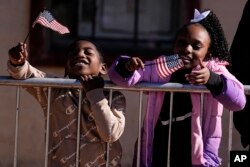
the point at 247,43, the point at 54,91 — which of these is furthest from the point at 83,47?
the point at 247,43

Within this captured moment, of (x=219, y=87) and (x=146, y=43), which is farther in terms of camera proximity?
(x=146, y=43)

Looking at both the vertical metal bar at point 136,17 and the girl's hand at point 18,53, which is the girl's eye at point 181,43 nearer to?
the girl's hand at point 18,53

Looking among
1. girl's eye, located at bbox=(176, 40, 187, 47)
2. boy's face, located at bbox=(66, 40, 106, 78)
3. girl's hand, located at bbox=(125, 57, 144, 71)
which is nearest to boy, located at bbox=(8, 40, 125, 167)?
boy's face, located at bbox=(66, 40, 106, 78)

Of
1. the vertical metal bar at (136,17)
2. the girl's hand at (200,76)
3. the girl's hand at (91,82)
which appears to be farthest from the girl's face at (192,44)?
the vertical metal bar at (136,17)

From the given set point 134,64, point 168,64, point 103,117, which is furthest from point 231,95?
point 103,117

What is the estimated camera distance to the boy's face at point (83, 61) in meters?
5.25

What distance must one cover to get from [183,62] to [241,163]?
0.93m

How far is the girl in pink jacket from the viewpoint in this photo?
16.3ft

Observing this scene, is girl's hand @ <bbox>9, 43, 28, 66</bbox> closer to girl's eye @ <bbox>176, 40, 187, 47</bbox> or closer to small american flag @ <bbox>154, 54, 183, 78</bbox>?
small american flag @ <bbox>154, 54, 183, 78</bbox>

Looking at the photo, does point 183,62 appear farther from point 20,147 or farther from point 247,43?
point 20,147

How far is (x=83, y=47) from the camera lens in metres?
5.34

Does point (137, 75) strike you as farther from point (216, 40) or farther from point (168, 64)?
point (216, 40)

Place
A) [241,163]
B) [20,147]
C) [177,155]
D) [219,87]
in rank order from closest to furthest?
[219,87]
[177,155]
[241,163]
[20,147]

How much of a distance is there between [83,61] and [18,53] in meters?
0.40
